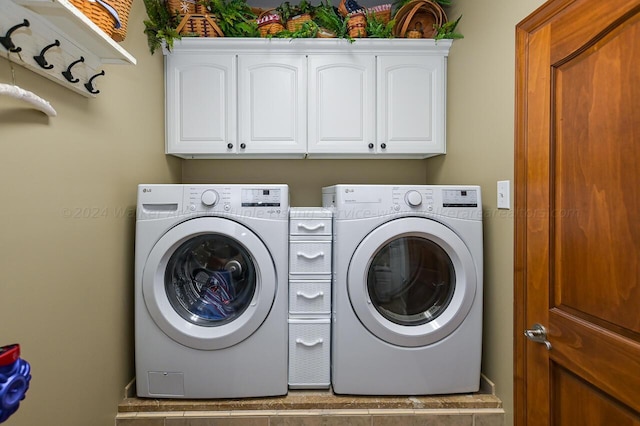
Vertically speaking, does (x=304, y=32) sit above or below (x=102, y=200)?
above

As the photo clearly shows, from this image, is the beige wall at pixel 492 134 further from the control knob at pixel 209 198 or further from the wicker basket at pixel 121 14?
the wicker basket at pixel 121 14

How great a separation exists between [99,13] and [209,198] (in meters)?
0.77

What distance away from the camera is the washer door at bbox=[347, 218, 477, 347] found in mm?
1604

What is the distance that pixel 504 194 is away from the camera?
1.52 meters

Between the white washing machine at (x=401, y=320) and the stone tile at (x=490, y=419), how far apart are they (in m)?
0.11

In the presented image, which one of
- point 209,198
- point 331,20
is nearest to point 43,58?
point 209,198

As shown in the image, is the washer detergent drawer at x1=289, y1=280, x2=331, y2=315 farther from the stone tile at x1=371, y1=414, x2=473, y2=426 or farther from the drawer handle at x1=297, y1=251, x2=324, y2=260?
the stone tile at x1=371, y1=414, x2=473, y2=426

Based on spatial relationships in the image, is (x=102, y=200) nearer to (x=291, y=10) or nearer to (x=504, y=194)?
(x=291, y=10)

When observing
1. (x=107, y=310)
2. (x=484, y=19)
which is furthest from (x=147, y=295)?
(x=484, y=19)

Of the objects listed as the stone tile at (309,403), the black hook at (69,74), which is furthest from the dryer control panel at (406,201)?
the black hook at (69,74)

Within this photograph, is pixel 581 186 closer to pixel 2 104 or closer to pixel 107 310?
pixel 2 104

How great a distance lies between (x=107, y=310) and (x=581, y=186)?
1.88 meters

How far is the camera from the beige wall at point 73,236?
3.38ft

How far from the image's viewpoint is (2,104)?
3.15 ft
